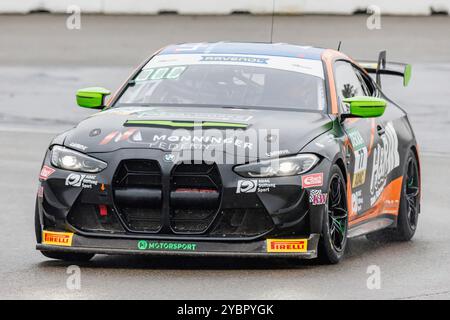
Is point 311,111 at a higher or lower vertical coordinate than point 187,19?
higher

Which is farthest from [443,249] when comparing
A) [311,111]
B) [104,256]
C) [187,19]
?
[187,19]

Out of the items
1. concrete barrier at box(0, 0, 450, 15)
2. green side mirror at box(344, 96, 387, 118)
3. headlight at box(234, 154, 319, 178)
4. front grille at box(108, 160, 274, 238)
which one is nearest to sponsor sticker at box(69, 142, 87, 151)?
front grille at box(108, 160, 274, 238)

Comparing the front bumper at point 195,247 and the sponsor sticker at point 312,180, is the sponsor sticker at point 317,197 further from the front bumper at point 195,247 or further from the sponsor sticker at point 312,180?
the front bumper at point 195,247

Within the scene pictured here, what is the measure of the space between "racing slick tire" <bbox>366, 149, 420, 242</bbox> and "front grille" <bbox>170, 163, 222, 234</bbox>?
281 centimetres

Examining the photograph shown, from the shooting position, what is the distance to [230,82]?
36.2ft

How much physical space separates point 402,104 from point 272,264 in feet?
42.9

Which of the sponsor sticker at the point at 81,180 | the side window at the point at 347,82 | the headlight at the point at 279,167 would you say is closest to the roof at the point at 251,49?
the side window at the point at 347,82

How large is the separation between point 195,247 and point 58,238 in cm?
91

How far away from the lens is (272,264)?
10031 millimetres

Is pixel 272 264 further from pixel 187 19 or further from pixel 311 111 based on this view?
pixel 187 19

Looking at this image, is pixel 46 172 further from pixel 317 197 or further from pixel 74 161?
pixel 317 197

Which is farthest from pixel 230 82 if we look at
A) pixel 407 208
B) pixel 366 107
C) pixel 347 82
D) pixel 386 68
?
pixel 386 68
